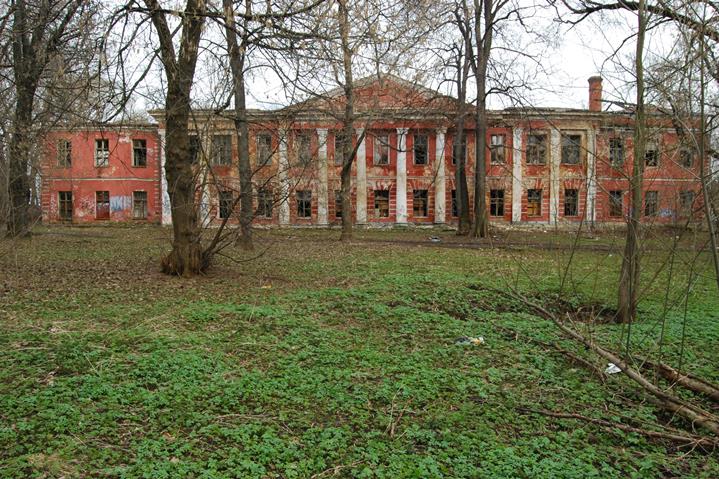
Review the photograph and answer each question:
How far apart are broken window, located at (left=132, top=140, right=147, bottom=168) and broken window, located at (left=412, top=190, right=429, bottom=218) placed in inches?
692

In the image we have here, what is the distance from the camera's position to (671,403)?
157 inches

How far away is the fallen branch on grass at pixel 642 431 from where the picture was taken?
11.4ft

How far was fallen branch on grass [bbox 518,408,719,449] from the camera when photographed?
3482 millimetres

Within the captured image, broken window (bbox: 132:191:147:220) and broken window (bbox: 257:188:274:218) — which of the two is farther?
broken window (bbox: 132:191:147:220)

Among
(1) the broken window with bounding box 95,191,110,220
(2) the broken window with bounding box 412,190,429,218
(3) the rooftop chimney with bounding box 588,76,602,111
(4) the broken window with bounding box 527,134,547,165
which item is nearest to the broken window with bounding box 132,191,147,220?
(1) the broken window with bounding box 95,191,110,220

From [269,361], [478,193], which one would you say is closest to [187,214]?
[269,361]

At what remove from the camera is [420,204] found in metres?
32.9

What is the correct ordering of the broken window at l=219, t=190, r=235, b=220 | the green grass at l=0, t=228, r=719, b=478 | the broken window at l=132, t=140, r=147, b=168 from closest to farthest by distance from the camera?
the green grass at l=0, t=228, r=719, b=478 < the broken window at l=219, t=190, r=235, b=220 < the broken window at l=132, t=140, r=147, b=168

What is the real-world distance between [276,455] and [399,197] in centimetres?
2977

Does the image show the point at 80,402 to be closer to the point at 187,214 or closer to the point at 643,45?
the point at 187,214

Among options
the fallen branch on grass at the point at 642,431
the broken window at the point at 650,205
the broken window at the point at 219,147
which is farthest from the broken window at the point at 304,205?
the fallen branch on grass at the point at 642,431

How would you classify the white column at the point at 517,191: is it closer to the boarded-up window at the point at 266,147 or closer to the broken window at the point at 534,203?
the broken window at the point at 534,203

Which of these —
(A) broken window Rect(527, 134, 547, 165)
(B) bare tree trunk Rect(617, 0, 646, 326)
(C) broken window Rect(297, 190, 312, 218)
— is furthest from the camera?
(C) broken window Rect(297, 190, 312, 218)

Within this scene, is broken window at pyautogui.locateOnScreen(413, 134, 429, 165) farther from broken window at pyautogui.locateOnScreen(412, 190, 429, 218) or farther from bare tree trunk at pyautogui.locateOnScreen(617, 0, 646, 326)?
bare tree trunk at pyautogui.locateOnScreen(617, 0, 646, 326)
